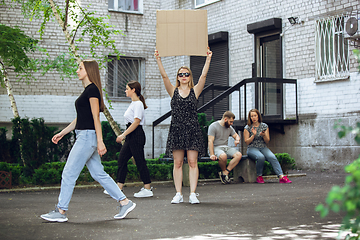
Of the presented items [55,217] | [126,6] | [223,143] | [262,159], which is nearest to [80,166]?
[55,217]

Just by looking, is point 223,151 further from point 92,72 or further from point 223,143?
point 92,72

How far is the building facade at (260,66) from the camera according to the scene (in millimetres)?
11711

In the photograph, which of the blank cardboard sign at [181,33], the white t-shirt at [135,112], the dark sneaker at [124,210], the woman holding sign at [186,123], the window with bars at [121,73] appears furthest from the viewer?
the window with bars at [121,73]

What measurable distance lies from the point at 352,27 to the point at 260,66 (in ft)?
13.3

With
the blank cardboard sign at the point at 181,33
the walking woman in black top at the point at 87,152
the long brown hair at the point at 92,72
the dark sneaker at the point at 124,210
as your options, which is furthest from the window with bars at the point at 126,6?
the dark sneaker at the point at 124,210

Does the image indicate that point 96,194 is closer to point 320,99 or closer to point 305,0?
point 320,99

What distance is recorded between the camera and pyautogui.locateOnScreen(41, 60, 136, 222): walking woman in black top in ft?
16.4

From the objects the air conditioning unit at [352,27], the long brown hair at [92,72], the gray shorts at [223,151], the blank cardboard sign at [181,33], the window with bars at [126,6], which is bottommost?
the gray shorts at [223,151]

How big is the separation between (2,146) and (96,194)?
215 inches

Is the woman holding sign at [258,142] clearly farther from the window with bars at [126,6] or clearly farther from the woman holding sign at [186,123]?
the window with bars at [126,6]

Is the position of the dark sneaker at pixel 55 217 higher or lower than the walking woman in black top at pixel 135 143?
lower

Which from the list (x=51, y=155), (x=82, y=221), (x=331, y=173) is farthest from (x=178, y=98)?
(x=331, y=173)

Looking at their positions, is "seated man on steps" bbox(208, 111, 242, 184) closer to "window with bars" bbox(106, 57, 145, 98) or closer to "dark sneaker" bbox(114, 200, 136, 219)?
"dark sneaker" bbox(114, 200, 136, 219)

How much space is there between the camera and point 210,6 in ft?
53.9
